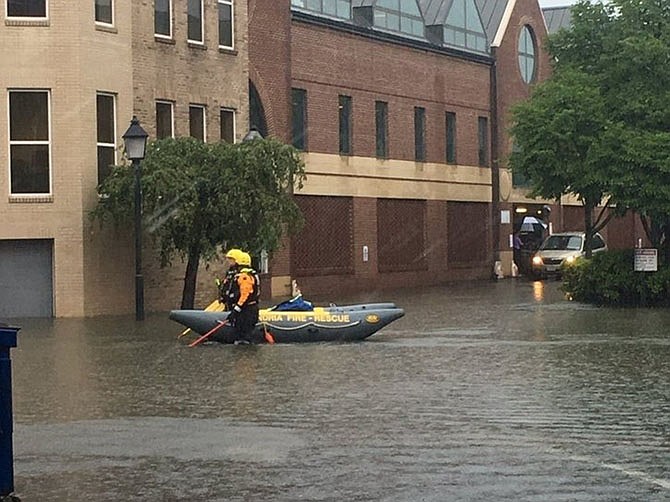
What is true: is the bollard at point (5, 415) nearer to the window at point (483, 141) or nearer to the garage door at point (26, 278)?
the garage door at point (26, 278)

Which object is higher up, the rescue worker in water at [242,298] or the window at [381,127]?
the window at [381,127]

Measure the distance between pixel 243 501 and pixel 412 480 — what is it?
1263 mm

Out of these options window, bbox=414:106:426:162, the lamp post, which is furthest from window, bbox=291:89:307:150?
the lamp post

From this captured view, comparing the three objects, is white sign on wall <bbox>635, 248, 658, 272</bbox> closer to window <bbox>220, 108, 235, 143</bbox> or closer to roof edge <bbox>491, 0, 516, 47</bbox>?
window <bbox>220, 108, 235, 143</bbox>

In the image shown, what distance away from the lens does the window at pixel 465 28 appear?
53.1 metres

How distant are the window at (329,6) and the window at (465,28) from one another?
704 centimetres

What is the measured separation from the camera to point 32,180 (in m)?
32.7

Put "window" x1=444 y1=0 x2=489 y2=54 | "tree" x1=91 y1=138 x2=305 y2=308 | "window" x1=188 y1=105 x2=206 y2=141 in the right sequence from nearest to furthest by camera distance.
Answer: "tree" x1=91 y1=138 x2=305 y2=308 → "window" x1=188 y1=105 x2=206 y2=141 → "window" x1=444 y1=0 x2=489 y2=54

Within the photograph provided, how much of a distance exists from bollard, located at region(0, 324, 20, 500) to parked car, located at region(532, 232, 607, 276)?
43563mm

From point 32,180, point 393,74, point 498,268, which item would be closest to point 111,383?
point 32,180

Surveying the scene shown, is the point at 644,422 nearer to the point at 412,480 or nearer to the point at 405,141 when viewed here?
the point at 412,480

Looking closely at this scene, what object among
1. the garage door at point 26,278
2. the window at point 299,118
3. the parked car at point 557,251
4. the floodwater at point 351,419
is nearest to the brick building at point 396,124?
the window at point 299,118

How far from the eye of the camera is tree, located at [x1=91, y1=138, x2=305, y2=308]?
1238 inches

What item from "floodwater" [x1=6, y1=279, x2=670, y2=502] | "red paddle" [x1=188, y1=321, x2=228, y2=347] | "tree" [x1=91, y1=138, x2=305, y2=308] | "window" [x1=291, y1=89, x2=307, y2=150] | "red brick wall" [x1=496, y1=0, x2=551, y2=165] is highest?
"red brick wall" [x1=496, y1=0, x2=551, y2=165]
